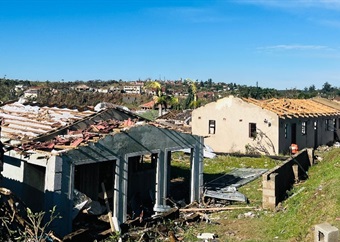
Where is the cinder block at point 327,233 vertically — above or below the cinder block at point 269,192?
above

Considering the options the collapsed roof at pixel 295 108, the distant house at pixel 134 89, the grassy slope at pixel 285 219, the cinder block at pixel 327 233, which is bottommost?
the grassy slope at pixel 285 219

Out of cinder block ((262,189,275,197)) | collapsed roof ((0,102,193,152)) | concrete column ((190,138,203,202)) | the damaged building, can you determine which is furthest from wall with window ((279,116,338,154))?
collapsed roof ((0,102,193,152))

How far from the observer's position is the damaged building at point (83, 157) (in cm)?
1179

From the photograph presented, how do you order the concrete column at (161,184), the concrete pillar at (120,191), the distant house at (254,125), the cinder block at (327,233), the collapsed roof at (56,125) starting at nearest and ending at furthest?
1. the cinder block at (327,233)
2. the collapsed roof at (56,125)
3. the concrete pillar at (120,191)
4. the concrete column at (161,184)
5. the distant house at (254,125)

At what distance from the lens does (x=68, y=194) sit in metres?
11.9

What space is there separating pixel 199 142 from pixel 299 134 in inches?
666

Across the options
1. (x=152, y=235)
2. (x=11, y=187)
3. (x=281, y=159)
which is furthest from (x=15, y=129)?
(x=281, y=159)

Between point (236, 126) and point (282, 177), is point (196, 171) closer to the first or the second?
point (282, 177)

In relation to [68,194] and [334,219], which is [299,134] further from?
[68,194]

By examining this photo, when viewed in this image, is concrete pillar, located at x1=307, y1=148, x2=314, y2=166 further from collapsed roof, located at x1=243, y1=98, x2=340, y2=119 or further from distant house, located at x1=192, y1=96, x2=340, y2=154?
collapsed roof, located at x1=243, y1=98, x2=340, y2=119

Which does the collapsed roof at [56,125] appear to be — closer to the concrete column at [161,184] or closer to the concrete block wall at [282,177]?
the concrete column at [161,184]

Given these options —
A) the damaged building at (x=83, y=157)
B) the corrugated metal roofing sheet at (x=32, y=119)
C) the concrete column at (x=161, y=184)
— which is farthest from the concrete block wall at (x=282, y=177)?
the corrugated metal roofing sheet at (x=32, y=119)

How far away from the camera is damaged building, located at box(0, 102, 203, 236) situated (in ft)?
38.7

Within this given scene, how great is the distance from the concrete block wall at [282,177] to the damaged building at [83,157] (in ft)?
9.21
